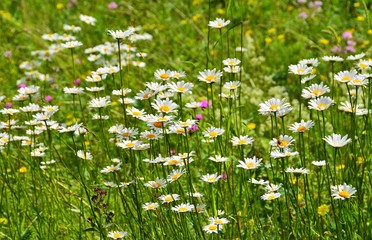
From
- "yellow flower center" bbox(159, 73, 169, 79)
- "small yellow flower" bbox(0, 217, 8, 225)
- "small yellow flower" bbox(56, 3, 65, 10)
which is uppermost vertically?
"small yellow flower" bbox(56, 3, 65, 10)

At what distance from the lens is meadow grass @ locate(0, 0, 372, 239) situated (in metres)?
2.02

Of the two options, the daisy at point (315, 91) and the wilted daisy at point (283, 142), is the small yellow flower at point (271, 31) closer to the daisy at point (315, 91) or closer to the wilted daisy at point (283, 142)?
the daisy at point (315, 91)

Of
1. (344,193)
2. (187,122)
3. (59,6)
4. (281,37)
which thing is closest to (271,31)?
(281,37)

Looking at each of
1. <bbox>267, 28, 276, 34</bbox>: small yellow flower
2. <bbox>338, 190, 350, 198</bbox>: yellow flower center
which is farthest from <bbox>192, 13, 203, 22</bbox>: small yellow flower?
<bbox>338, 190, 350, 198</bbox>: yellow flower center

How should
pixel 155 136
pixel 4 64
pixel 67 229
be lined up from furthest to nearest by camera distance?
pixel 4 64 < pixel 67 229 < pixel 155 136

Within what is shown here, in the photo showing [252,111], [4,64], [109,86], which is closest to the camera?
[252,111]

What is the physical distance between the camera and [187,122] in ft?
6.56

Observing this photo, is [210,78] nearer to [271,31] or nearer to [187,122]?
[187,122]

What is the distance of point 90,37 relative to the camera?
4.73 metres

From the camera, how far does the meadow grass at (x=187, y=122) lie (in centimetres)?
202

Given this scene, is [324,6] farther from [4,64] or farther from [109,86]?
[4,64]

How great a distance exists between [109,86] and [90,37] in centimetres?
102

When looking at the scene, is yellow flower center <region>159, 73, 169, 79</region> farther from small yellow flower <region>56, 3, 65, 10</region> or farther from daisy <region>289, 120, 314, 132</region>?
small yellow flower <region>56, 3, 65, 10</region>

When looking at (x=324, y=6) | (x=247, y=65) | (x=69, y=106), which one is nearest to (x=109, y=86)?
(x=69, y=106)
